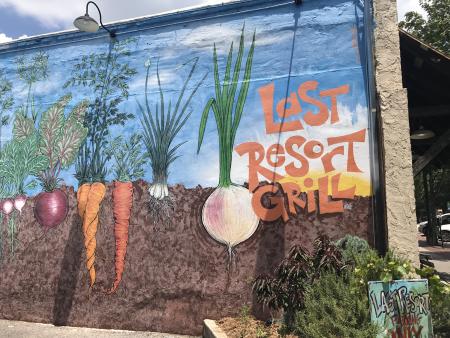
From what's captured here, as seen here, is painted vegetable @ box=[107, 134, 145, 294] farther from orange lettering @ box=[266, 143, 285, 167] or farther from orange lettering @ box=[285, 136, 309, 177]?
orange lettering @ box=[285, 136, 309, 177]

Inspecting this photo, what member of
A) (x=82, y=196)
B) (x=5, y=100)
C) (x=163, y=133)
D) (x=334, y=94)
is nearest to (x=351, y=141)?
(x=334, y=94)

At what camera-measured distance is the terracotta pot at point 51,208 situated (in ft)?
22.9

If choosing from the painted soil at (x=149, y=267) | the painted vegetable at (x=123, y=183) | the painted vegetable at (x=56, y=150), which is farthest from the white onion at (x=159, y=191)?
the painted vegetable at (x=56, y=150)

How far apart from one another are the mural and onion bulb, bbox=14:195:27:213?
0.03 m

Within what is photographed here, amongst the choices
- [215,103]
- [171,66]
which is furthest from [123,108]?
[215,103]

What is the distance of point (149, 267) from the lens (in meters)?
6.37

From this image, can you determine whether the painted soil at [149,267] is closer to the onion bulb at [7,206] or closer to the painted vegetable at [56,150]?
the painted vegetable at [56,150]

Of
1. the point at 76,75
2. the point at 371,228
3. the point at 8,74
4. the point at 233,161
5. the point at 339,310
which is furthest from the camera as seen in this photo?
the point at 8,74

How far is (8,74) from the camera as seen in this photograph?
8.01m

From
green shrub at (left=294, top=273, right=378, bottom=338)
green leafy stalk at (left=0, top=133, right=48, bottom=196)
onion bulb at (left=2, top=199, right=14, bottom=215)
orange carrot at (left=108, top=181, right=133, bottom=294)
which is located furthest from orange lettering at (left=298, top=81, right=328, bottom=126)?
onion bulb at (left=2, top=199, right=14, bottom=215)

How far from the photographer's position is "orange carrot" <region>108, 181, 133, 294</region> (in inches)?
256

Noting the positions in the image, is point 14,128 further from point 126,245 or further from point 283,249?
point 283,249

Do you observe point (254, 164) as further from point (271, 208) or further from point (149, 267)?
point (149, 267)

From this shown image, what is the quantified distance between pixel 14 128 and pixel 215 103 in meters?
3.89
